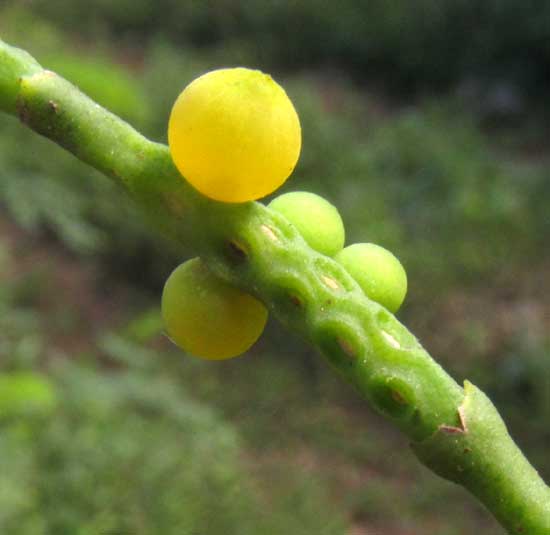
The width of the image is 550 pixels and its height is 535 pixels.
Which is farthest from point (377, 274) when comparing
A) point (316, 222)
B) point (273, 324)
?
point (273, 324)

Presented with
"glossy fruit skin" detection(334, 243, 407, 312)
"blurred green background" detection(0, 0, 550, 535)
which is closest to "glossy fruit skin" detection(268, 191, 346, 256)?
"glossy fruit skin" detection(334, 243, 407, 312)

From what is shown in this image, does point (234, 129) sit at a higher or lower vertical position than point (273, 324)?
higher

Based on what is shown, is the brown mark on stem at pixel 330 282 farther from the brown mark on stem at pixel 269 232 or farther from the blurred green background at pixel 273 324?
the blurred green background at pixel 273 324

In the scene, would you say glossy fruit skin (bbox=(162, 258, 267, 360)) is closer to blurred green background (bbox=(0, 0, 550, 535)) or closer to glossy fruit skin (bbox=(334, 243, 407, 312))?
glossy fruit skin (bbox=(334, 243, 407, 312))

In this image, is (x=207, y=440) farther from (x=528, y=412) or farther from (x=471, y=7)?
(x=471, y=7)

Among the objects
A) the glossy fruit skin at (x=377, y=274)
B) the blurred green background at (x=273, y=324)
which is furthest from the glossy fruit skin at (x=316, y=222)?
the blurred green background at (x=273, y=324)

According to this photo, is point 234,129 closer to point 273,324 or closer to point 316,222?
point 316,222

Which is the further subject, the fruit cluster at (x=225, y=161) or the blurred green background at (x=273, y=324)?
the blurred green background at (x=273, y=324)
